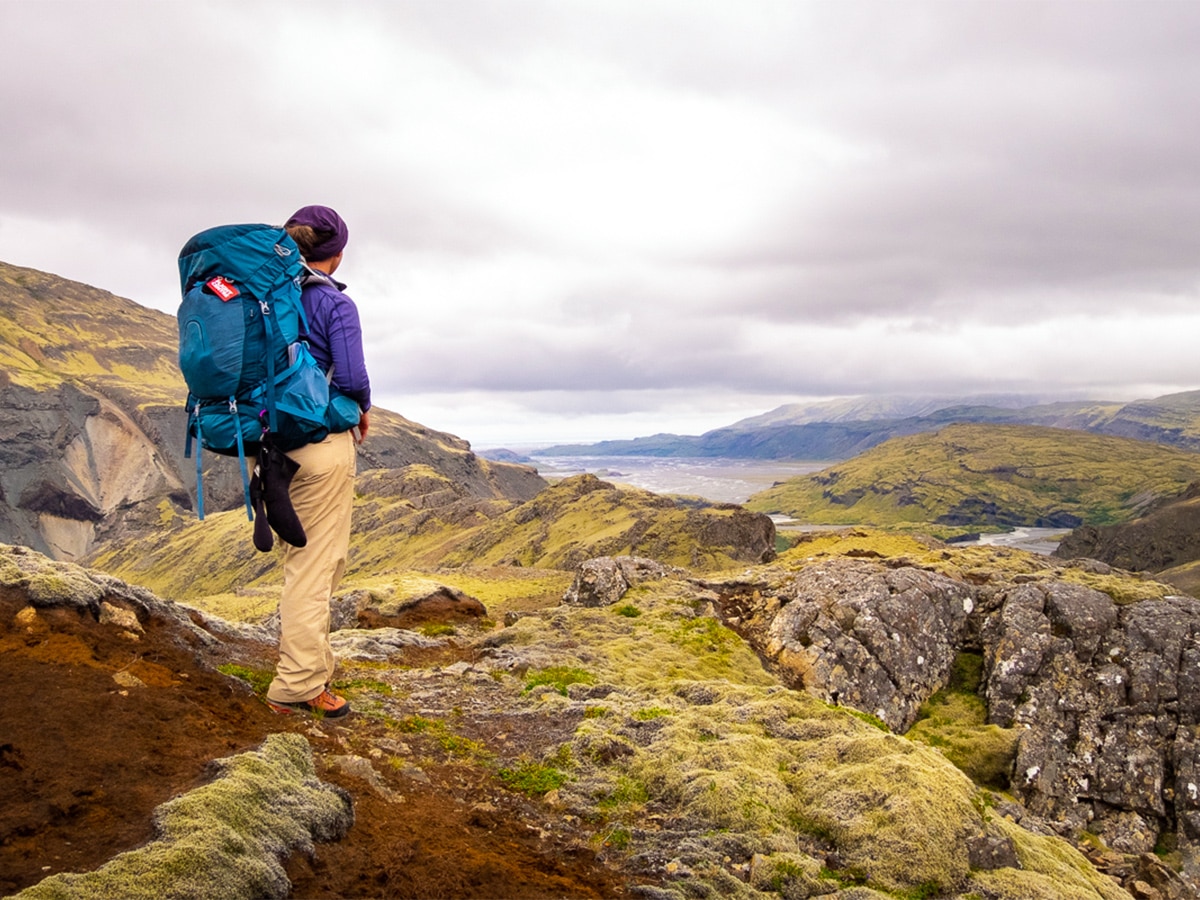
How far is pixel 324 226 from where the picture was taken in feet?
34.1

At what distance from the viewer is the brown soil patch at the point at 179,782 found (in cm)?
638

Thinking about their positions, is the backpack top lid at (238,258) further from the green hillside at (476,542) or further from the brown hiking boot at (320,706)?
the green hillside at (476,542)

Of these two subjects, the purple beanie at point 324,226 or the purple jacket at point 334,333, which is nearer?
the purple jacket at point 334,333

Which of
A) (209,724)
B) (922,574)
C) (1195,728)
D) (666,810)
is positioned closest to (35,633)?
(209,724)

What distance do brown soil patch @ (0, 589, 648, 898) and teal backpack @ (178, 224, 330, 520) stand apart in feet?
8.86

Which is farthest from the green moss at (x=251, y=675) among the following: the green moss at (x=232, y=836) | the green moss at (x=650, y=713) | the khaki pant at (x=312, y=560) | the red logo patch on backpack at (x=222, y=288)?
the green moss at (x=650, y=713)

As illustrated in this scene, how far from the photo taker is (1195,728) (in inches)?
902

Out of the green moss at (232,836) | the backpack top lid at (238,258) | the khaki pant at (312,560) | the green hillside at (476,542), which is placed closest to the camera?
the green moss at (232,836)

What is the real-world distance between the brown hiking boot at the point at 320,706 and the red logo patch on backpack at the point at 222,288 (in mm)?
6054

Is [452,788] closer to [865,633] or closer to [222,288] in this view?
[222,288]

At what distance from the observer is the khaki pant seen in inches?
392

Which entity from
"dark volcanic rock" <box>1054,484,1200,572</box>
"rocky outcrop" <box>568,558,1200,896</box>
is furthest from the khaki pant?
"dark volcanic rock" <box>1054,484,1200,572</box>

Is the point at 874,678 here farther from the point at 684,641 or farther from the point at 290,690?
the point at 290,690

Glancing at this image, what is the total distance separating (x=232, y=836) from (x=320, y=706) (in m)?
4.84
